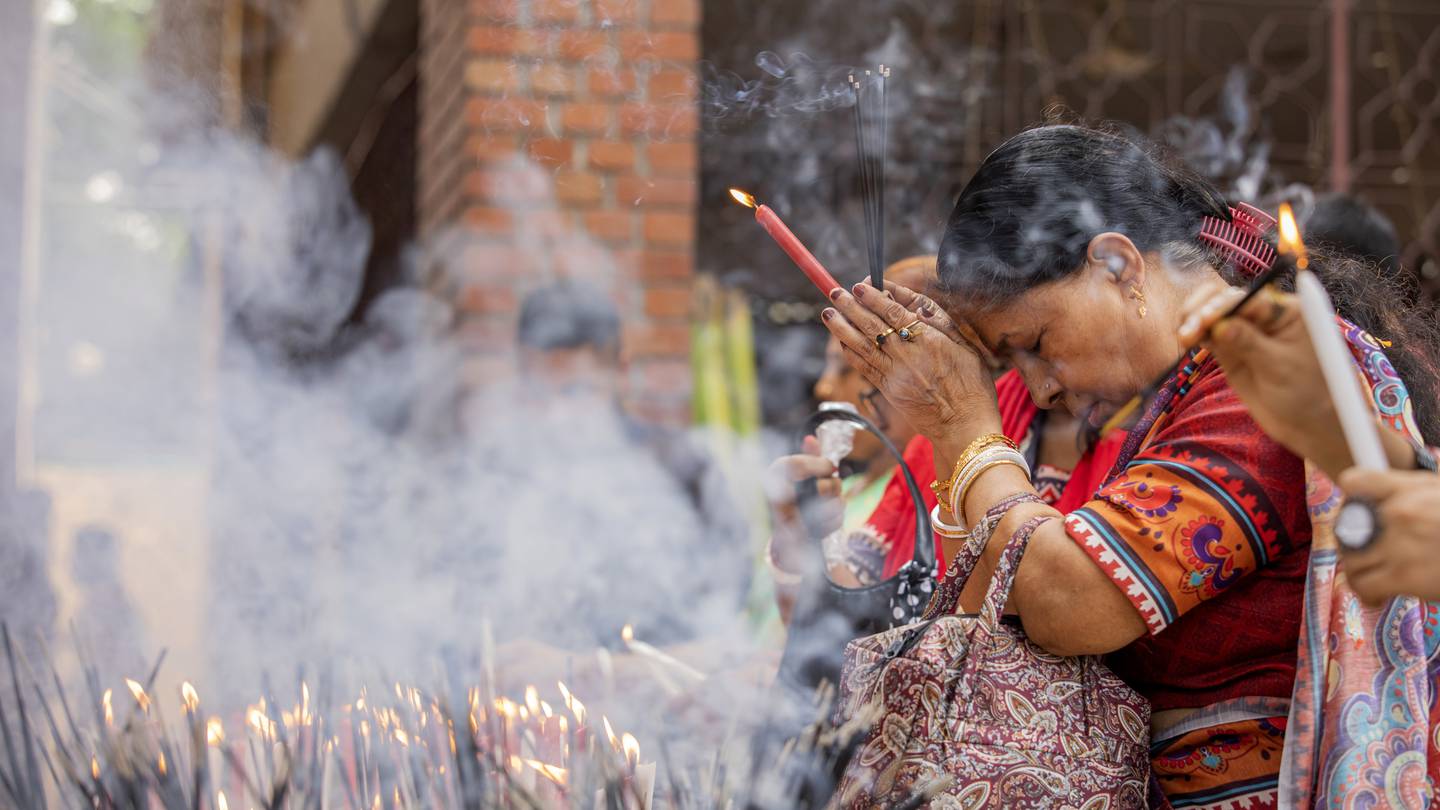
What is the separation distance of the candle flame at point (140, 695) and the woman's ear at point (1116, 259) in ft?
4.39

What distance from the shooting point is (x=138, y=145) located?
662 centimetres

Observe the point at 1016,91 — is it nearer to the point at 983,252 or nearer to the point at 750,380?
the point at 750,380

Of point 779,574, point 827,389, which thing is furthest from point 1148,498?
point 827,389

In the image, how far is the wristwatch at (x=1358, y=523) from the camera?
126 cm

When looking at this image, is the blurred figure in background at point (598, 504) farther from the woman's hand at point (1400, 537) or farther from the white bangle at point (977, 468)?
the woman's hand at point (1400, 537)

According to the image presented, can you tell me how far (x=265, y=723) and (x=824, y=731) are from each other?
27.4 inches

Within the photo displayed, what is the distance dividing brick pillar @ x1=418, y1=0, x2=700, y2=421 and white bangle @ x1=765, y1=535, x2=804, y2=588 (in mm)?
1705

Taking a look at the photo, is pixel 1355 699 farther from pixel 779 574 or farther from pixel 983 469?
pixel 779 574

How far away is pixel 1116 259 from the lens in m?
1.92

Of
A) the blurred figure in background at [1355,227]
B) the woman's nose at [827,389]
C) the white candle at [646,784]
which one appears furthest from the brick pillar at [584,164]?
the white candle at [646,784]

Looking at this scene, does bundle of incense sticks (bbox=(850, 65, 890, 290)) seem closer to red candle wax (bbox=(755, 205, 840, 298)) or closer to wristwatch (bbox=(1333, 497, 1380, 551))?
red candle wax (bbox=(755, 205, 840, 298))

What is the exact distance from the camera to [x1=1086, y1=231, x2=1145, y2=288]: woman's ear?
191 centimetres

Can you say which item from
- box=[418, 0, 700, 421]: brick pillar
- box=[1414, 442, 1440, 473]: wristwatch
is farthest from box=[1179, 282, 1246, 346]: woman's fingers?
box=[418, 0, 700, 421]: brick pillar

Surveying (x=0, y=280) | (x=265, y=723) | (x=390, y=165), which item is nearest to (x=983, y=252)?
(x=265, y=723)
